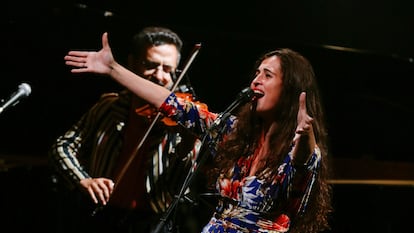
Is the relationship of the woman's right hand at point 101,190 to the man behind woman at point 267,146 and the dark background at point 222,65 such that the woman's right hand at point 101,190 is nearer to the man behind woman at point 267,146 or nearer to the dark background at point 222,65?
the man behind woman at point 267,146

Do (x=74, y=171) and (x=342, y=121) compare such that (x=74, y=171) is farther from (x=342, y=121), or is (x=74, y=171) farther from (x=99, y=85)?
(x=342, y=121)

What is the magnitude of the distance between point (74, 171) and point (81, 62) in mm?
684

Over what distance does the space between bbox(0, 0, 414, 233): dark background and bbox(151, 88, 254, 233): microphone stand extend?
5.85 feet

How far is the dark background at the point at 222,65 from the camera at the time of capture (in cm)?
371

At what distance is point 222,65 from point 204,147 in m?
2.31

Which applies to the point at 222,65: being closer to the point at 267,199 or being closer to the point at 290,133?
the point at 290,133

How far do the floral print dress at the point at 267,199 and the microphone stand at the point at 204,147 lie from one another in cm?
15

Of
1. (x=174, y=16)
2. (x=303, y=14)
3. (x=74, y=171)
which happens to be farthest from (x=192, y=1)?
(x=74, y=171)

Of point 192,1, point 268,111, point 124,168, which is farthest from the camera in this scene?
point 192,1

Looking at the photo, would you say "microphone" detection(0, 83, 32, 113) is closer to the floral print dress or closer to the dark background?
the floral print dress

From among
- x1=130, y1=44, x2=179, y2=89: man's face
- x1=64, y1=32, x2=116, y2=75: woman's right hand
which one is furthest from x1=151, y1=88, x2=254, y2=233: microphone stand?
x1=130, y1=44, x2=179, y2=89: man's face

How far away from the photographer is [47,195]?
11.7ft

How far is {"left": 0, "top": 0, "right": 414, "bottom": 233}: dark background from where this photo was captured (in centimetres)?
371

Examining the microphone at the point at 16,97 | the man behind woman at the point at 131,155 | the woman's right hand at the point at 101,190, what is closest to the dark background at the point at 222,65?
the man behind woman at the point at 131,155
